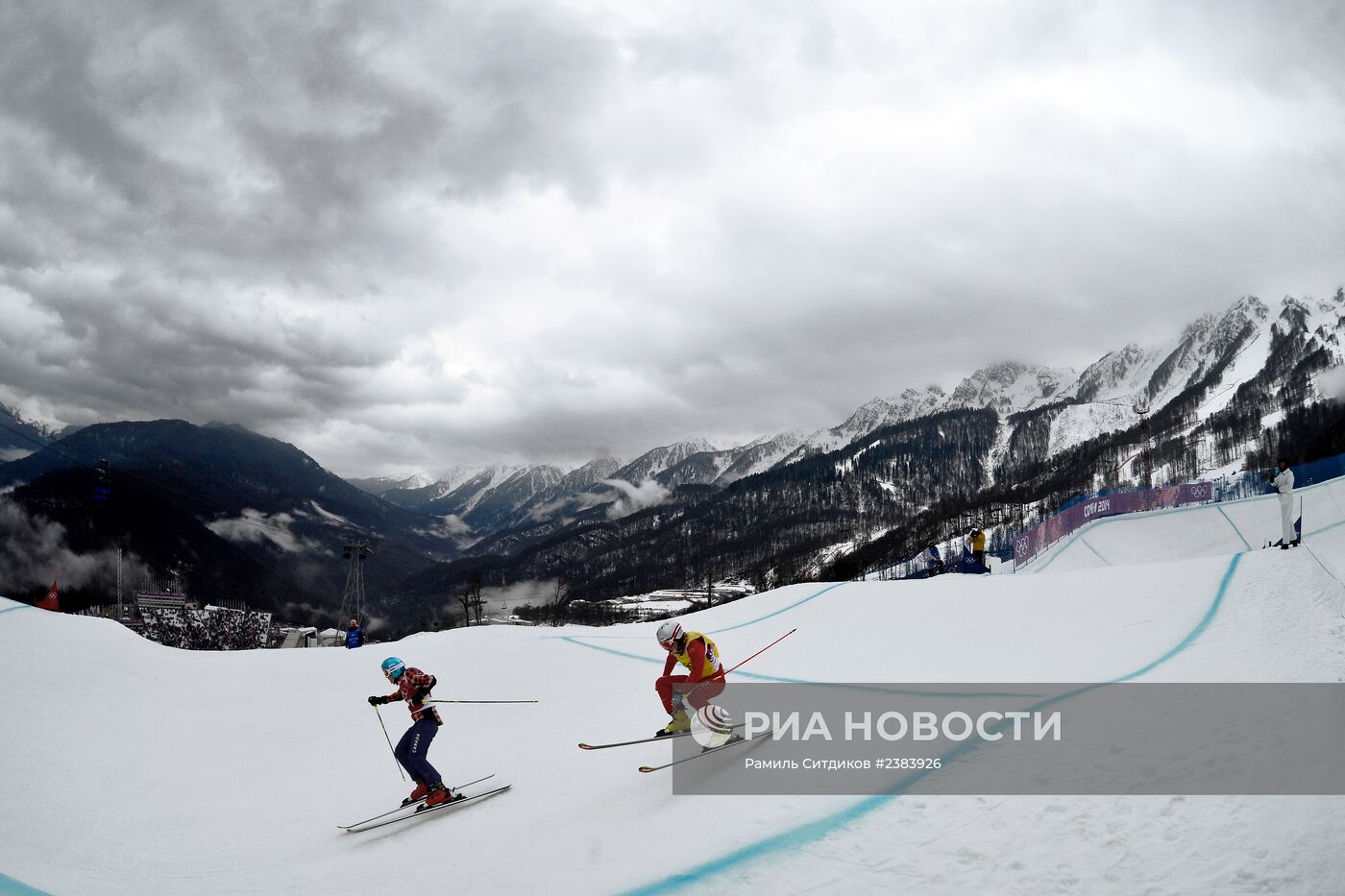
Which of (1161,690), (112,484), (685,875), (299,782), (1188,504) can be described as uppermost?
(112,484)

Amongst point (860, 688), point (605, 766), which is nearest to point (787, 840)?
point (605, 766)

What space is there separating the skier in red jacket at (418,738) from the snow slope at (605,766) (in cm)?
48

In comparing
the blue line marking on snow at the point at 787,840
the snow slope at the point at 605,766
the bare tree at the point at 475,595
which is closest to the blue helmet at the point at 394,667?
the snow slope at the point at 605,766

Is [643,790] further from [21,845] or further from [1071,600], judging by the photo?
[1071,600]

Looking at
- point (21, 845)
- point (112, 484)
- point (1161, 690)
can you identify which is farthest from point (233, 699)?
point (112, 484)

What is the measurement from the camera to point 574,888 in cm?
495

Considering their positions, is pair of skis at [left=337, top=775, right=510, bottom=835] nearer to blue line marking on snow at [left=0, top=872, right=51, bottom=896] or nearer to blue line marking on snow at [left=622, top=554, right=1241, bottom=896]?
blue line marking on snow at [left=0, top=872, right=51, bottom=896]

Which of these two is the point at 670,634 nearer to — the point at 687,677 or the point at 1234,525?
the point at 687,677

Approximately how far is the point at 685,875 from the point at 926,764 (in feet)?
8.23

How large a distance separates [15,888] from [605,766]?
5334mm

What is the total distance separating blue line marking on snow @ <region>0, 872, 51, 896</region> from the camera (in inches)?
219

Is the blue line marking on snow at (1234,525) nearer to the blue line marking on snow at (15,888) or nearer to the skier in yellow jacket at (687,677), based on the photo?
the skier in yellow jacket at (687,677)

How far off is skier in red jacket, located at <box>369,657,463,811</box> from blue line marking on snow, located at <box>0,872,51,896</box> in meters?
3.01

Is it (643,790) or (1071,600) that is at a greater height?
(1071,600)
